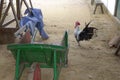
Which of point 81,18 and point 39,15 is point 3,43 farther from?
point 81,18

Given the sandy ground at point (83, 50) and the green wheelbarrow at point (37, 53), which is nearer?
the green wheelbarrow at point (37, 53)

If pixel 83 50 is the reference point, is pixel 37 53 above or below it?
above

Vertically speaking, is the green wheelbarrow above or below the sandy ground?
above

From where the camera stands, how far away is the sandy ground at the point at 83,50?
3834 mm

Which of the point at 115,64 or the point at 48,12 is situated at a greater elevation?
the point at 48,12

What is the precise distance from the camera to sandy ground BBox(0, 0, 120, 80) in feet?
12.6

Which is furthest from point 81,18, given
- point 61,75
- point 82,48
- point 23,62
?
point 23,62

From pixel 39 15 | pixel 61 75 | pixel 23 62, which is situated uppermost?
pixel 39 15

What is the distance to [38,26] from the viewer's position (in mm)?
5238

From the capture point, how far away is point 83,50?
480 cm

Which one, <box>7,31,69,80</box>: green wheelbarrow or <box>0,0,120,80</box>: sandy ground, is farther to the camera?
<box>0,0,120,80</box>: sandy ground

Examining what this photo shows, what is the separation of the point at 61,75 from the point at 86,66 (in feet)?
1.73

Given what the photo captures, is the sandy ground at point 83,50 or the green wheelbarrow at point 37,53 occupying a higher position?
the green wheelbarrow at point 37,53

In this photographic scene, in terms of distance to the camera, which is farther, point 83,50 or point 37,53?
point 83,50
